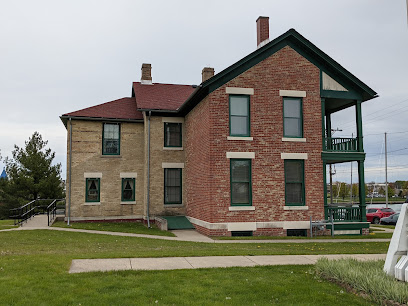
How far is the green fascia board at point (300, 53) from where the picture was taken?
17812mm

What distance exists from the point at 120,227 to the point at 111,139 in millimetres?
5509

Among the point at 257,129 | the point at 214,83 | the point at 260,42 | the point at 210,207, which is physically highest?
the point at 260,42

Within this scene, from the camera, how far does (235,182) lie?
Result: 17.8m

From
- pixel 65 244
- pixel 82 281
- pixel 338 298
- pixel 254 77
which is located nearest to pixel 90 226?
pixel 65 244

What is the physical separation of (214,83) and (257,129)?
9.41 ft

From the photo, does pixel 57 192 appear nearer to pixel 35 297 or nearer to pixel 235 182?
pixel 235 182

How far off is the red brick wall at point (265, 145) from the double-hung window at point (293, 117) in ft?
0.80

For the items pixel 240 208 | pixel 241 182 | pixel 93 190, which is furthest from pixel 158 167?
pixel 240 208

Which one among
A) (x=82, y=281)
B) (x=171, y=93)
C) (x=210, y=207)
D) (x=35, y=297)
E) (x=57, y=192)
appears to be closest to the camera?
(x=35, y=297)

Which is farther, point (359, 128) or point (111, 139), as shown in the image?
point (111, 139)

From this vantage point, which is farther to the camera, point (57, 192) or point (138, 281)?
point (57, 192)

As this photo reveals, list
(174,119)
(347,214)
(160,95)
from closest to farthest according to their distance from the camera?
(347,214), (174,119), (160,95)

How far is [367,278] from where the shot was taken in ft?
23.6

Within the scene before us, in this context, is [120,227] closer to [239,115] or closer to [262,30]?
[239,115]
